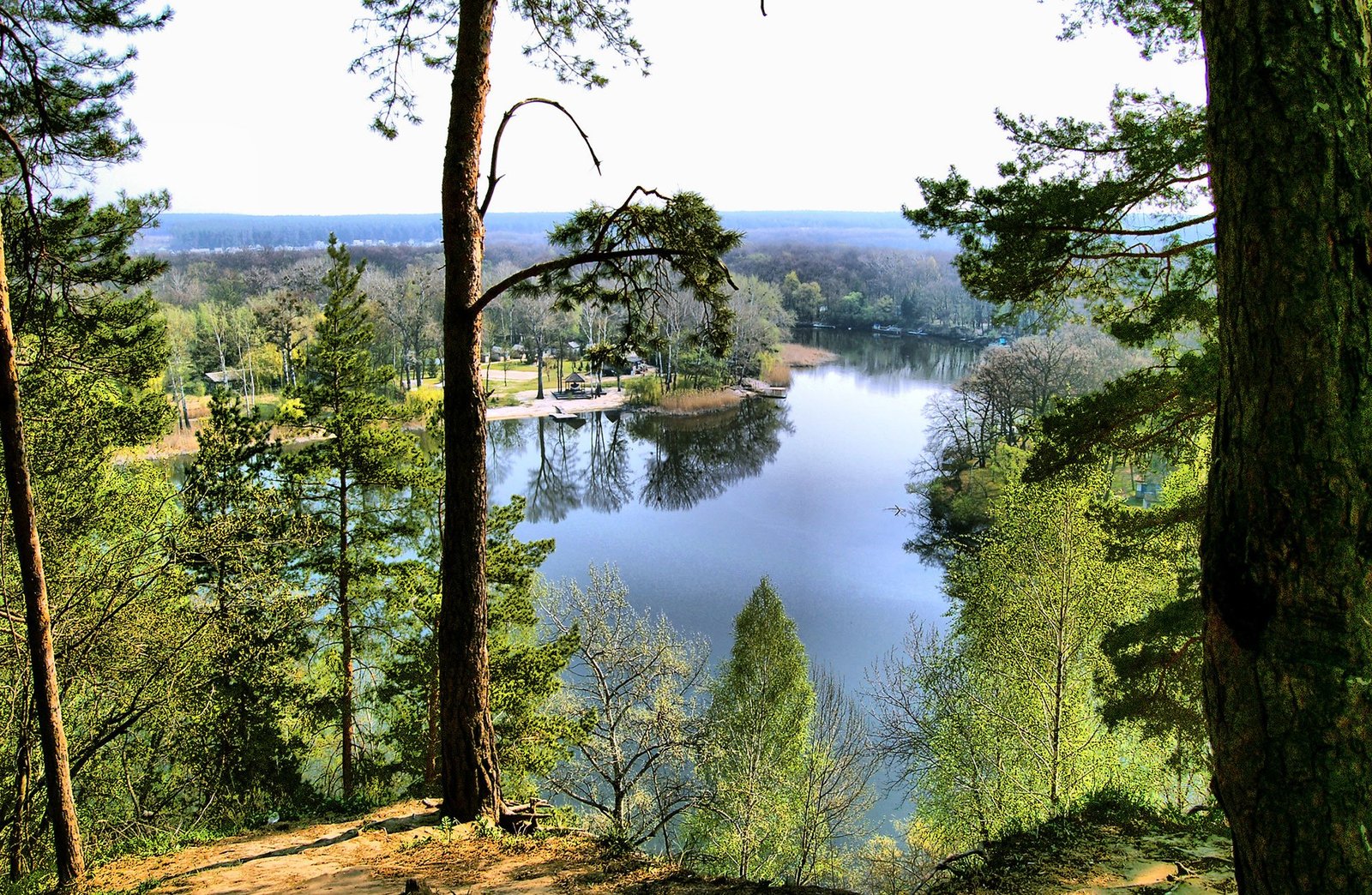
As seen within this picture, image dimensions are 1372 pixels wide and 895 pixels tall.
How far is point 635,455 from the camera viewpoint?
1170 inches

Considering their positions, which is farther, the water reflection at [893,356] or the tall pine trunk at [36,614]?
the water reflection at [893,356]

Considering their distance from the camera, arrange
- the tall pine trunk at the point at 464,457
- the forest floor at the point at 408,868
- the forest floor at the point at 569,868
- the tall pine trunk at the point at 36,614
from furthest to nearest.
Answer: the tall pine trunk at the point at 464,457
the tall pine trunk at the point at 36,614
the forest floor at the point at 408,868
the forest floor at the point at 569,868

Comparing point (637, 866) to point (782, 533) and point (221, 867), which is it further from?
point (782, 533)

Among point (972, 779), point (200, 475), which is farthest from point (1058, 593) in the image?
point (200, 475)

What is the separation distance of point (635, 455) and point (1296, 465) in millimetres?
28132

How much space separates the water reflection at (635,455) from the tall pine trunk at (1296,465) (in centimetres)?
2159

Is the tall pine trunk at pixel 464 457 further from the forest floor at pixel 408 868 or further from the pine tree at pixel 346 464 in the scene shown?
the pine tree at pixel 346 464

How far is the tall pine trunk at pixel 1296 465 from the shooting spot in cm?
171

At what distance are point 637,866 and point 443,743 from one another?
1255 mm

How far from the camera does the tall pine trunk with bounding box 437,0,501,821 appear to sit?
13.6ft

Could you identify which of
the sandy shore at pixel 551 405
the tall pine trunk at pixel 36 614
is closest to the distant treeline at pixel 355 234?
the sandy shore at pixel 551 405

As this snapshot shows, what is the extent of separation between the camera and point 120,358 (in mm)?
6254

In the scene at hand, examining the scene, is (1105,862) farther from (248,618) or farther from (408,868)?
(248,618)

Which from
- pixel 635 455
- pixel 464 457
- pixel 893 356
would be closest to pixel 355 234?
pixel 893 356
